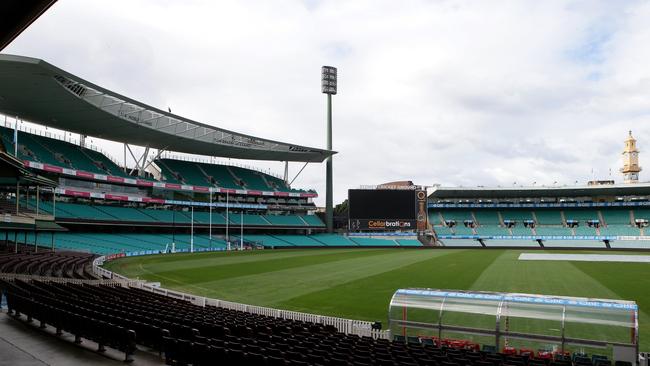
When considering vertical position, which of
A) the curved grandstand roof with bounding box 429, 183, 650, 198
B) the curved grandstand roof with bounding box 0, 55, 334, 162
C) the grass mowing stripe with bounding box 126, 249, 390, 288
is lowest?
the grass mowing stripe with bounding box 126, 249, 390, 288

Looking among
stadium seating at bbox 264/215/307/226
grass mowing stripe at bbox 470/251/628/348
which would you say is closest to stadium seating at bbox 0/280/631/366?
grass mowing stripe at bbox 470/251/628/348

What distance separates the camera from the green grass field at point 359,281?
957 inches

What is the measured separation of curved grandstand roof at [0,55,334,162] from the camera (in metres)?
41.5

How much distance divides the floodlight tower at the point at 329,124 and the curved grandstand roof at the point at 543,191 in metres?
21.1

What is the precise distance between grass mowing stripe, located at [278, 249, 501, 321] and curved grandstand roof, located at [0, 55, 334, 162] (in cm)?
2894

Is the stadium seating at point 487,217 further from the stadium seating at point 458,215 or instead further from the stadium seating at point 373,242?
the stadium seating at point 373,242

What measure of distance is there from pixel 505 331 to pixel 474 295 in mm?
1354

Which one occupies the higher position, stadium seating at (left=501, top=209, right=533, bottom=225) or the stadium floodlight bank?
stadium seating at (left=501, top=209, right=533, bottom=225)

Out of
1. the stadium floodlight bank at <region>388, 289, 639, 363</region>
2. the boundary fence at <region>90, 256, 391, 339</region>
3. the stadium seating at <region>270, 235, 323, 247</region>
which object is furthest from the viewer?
the stadium seating at <region>270, 235, 323, 247</region>

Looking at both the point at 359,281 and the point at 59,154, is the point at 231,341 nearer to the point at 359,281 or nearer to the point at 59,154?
the point at 359,281

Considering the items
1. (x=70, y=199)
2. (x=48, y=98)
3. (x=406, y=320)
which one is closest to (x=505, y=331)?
(x=406, y=320)

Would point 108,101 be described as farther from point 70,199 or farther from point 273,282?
point 273,282

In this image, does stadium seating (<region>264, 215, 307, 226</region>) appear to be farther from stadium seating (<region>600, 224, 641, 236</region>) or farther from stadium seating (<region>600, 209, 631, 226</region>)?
stadium seating (<region>600, 209, 631, 226</region>)

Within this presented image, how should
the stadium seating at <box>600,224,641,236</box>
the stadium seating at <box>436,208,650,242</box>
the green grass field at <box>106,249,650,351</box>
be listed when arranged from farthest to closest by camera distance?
the stadium seating at <box>436,208,650,242</box> < the stadium seating at <box>600,224,641,236</box> < the green grass field at <box>106,249,650,351</box>
